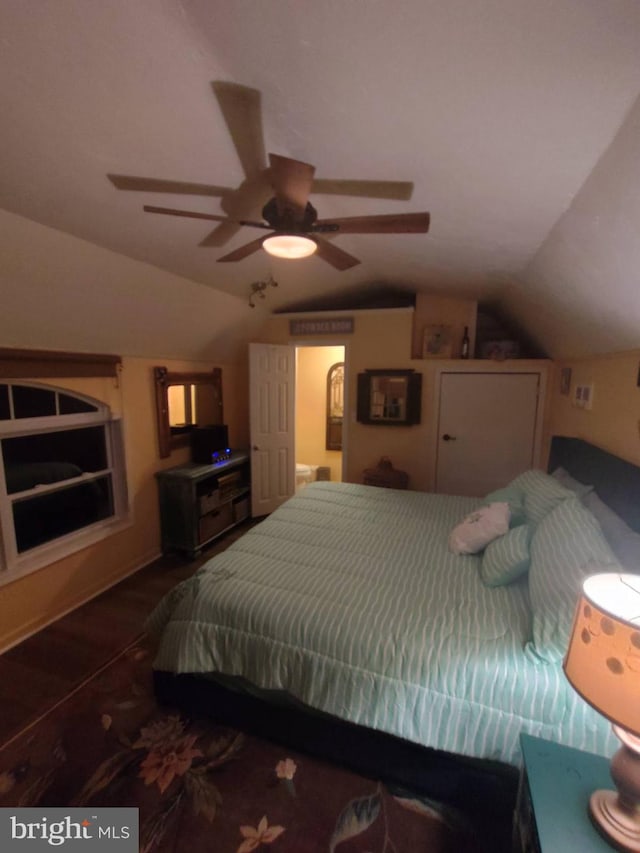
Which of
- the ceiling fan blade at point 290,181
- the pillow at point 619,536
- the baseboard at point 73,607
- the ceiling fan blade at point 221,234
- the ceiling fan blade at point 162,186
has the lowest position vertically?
the baseboard at point 73,607

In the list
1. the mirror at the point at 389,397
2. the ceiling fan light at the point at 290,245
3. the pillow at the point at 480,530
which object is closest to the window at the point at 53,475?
the ceiling fan light at the point at 290,245

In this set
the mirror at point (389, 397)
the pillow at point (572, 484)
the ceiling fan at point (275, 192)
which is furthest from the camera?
the mirror at point (389, 397)

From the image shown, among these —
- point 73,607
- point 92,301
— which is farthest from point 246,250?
point 73,607

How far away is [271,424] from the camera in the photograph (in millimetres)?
4199

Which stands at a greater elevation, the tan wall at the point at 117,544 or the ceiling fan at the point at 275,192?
the ceiling fan at the point at 275,192

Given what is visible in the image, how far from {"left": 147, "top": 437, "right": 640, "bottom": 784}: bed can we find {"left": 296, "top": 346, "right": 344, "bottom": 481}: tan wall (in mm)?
3330

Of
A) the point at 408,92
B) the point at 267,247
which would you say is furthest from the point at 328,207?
the point at 408,92

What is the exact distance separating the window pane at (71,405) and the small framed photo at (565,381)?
3.86 meters

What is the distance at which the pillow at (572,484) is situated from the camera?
2132 mm

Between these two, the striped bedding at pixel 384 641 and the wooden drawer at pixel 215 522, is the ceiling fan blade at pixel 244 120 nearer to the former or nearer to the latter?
the striped bedding at pixel 384 641

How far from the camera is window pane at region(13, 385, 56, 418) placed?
2357 mm

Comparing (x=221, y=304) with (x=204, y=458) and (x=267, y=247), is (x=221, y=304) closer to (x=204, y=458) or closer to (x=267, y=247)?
(x=204, y=458)

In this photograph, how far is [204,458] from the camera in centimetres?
373

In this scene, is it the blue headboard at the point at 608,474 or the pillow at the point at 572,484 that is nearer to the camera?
the blue headboard at the point at 608,474
